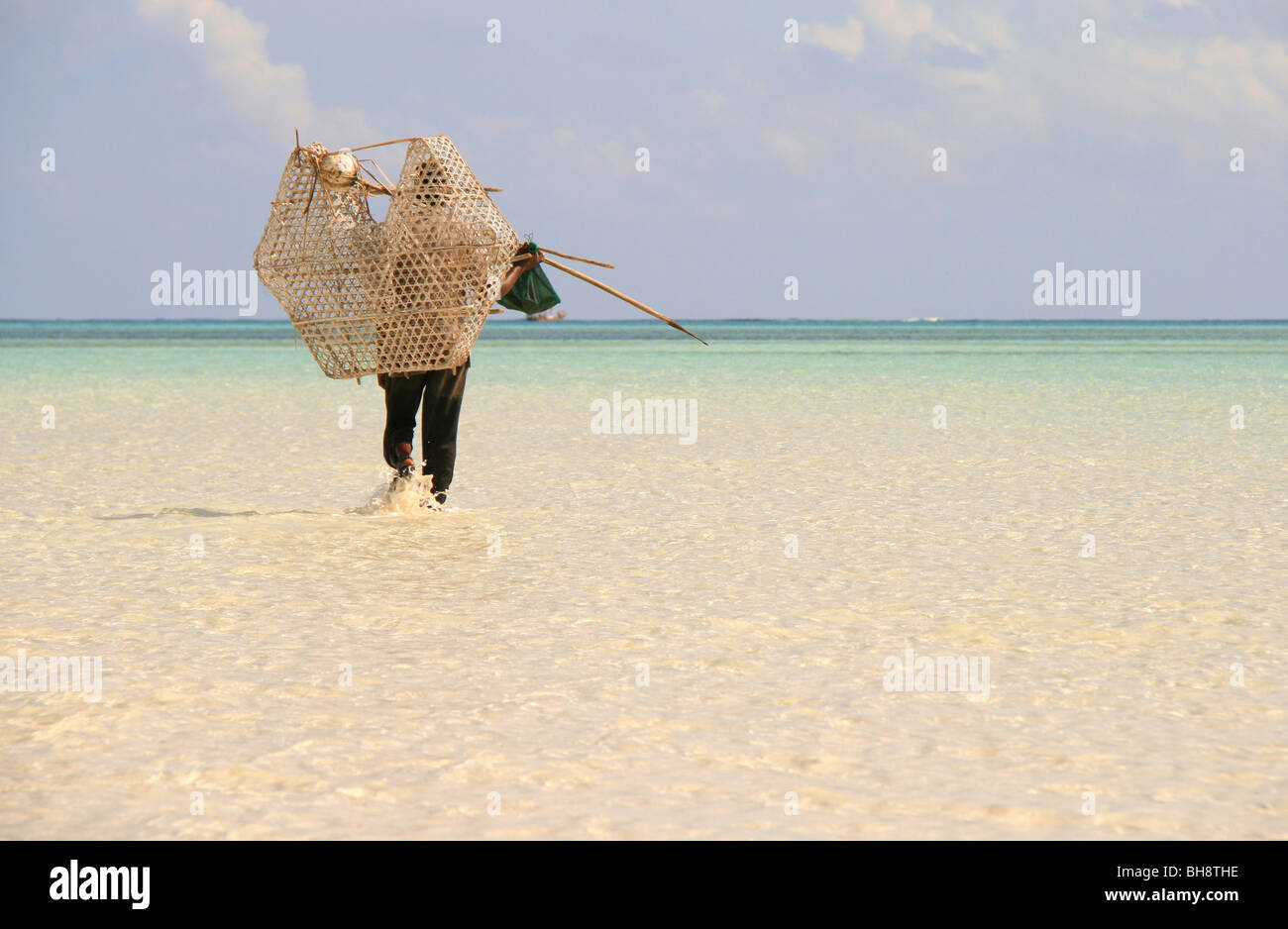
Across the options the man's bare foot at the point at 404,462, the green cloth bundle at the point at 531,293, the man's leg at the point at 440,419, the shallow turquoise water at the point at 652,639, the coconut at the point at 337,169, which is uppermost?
the coconut at the point at 337,169

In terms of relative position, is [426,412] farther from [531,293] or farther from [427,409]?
[531,293]

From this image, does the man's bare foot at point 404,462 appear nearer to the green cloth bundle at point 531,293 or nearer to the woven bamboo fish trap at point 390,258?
the woven bamboo fish trap at point 390,258

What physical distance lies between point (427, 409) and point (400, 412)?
0.14 meters

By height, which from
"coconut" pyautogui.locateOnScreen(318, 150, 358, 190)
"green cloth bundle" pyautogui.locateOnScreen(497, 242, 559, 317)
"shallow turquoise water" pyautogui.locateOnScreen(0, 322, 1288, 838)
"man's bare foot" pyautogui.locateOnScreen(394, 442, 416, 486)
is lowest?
"shallow turquoise water" pyautogui.locateOnScreen(0, 322, 1288, 838)

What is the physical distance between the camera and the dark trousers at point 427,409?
7.22 metres

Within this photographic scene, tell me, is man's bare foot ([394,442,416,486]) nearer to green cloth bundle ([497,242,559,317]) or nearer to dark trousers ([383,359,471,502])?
dark trousers ([383,359,471,502])

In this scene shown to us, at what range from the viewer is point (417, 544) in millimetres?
6648

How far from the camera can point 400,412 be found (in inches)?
287

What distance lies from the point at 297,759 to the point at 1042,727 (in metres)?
1.96

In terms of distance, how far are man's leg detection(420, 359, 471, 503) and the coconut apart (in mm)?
1089

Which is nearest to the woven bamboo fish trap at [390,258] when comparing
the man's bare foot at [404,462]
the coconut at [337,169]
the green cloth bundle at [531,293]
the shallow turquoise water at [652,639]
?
the coconut at [337,169]

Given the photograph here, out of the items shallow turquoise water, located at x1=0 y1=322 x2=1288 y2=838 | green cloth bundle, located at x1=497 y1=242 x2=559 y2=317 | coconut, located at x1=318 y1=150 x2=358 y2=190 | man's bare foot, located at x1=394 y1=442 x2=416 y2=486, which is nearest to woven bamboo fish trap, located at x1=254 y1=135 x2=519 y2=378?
coconut, located at x1=318 y1=150 x2=358 y2=190

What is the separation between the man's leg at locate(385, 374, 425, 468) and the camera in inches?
284
